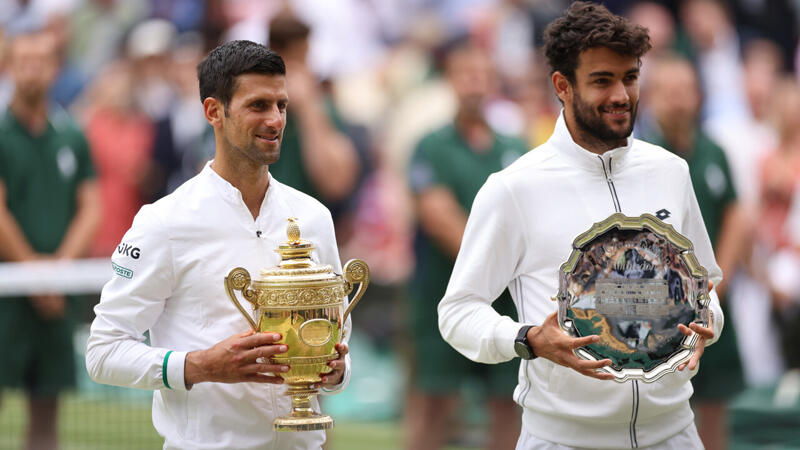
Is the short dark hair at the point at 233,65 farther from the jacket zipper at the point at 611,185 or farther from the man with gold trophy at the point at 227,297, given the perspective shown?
the jacket zipper at the point at 611,185

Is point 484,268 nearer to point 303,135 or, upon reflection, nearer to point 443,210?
point 303,135

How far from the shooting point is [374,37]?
1210 centimetres

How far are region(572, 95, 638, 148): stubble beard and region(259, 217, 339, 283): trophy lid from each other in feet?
2.83

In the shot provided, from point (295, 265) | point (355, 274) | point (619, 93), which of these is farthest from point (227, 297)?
point (619, 93)

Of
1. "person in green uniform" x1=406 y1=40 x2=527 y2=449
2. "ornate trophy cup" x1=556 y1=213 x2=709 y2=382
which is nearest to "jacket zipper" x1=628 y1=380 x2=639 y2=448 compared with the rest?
"ornate trophy cup" x1=556 y1=213 x2=709 y2=382

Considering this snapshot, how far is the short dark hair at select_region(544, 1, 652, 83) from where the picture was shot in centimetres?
384

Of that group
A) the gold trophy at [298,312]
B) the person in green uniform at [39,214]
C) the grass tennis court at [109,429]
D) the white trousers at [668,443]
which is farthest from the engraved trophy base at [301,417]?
the grass tennis court at [109,429]

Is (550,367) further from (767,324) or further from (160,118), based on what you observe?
(160,118)

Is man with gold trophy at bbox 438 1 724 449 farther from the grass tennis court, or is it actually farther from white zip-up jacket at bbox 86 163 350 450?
the grass tennis court

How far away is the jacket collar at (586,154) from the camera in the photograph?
12.9 feet

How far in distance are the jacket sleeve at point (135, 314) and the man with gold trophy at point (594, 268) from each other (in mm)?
868

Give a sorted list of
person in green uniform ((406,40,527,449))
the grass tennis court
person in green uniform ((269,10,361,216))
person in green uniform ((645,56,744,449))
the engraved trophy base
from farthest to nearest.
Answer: the grass tennis court < person in green uniform ((406,40,527,449)) < person in green uniform ((645,56,744,449)) < person in green uniform ((269,10,361,216)) < the engraved trophy base

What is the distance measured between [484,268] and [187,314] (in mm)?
872

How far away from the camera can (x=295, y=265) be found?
3666 mm
